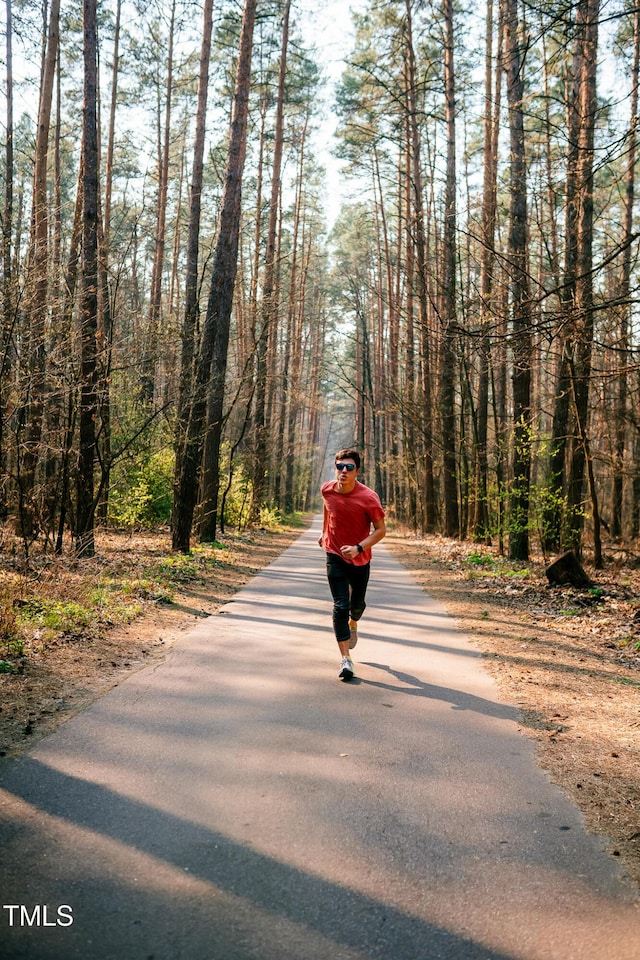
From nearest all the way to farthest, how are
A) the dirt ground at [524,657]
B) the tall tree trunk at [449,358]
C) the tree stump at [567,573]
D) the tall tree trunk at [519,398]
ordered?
the dirt ground at [524,657]
the tree stump at [567,573]
the tall tree trunk at [519,398]
the tall tree trunk at [449,358]

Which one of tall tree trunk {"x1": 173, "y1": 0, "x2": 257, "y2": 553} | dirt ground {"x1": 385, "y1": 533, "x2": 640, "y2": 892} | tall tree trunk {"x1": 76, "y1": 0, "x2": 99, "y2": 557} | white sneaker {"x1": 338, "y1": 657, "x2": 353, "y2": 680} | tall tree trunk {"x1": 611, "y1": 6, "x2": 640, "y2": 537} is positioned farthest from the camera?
tall tree trunk {"x1": 173, "y1": 0, "x2": 257, "y2": 553}

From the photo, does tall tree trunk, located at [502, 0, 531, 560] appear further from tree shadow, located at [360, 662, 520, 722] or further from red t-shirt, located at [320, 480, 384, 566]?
tree shadow, located at [360, 662, 520, 722]

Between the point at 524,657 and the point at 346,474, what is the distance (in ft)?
9.24

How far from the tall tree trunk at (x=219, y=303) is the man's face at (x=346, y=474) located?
8483 mm

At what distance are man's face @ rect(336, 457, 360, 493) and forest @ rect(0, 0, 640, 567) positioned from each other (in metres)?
1.51

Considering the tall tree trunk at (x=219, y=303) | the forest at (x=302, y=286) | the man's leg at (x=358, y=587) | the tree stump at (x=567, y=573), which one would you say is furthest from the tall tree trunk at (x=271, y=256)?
the man's leg at (x=358, y=587)

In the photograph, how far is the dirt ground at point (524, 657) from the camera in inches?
173

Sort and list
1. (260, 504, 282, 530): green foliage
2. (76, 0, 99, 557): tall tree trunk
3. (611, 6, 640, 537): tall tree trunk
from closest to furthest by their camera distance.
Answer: (611, 6, 640, 537): tall tree trunk
(76, 0, 99, 557): tall tree trunk
(260, 504, 282, 530): green foliage

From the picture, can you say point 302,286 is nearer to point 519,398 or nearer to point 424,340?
point 424,340

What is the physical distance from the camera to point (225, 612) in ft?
31.2

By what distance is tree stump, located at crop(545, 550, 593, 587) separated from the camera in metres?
12.2

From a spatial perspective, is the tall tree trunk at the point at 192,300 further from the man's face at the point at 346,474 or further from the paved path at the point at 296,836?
the paved path at the point at 296,836

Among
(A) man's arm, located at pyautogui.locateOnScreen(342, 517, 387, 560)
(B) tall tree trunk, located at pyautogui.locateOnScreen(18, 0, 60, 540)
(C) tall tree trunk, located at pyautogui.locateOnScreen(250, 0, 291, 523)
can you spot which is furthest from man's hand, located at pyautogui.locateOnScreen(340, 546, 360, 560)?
(C) tall tree trunk, located at pyautogui.locateOnScreen(250, 0, 291, 523)

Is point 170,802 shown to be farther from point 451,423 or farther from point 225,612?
point 451,423
